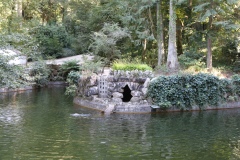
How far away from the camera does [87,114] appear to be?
55.3ft

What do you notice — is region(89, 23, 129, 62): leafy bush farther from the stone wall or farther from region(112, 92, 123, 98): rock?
region(112, 92, 123, 98): rock

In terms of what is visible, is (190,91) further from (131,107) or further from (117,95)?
(117,95)

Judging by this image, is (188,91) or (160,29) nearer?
(188,91)

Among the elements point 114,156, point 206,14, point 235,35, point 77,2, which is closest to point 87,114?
point 114,156

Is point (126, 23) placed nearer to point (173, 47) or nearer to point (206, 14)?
point (173, 47)

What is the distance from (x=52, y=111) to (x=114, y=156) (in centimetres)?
823

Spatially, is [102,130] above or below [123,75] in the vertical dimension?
below

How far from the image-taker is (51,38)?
3453 centimetres

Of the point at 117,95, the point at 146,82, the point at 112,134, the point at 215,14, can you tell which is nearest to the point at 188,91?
the point at 146,82

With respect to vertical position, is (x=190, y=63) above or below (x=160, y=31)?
below

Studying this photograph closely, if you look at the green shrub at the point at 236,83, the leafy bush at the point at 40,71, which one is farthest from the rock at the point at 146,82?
the leafy bush at the point at 40,71

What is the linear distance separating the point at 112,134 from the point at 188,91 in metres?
6.81

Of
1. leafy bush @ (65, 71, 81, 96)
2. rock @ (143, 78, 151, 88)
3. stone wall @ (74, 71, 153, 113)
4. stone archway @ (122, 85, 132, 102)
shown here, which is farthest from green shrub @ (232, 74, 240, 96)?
leafy bush @ (65, 71, 81, 96)

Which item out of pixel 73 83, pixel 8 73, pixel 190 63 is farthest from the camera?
pixel 73 83
